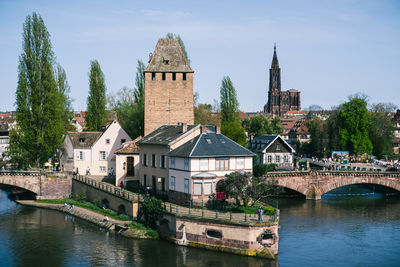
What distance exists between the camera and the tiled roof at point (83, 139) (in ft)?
241

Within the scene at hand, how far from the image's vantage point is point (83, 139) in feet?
244

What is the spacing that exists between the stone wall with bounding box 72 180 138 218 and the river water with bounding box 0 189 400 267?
3.78 metres

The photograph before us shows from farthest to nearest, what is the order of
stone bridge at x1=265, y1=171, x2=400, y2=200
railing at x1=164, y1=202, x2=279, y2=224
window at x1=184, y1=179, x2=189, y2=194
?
stone bridge at x1=265, y1=171, x2=400, y2=200 → window at x1=184, y1=179, x2=189, y2=194 → railing at x1=164, y1=202, x2=279, y2=224

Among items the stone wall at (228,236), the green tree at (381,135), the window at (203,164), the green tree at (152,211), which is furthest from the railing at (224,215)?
the green tree at (381,135)

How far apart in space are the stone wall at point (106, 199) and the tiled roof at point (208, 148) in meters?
7.24

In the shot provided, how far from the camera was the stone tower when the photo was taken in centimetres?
6781

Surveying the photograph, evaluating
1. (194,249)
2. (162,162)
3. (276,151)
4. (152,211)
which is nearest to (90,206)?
(162,162)

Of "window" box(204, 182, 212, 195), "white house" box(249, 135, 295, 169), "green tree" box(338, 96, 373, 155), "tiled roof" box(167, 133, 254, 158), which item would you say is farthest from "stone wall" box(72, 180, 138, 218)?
"green tree" box(338, 96, 373, 155)

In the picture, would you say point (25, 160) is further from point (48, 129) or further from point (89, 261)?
point (89, 261)

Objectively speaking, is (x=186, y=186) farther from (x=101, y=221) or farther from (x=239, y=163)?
(x=101, y=221)

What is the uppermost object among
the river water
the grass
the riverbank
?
the grass

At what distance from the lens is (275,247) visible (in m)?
41.3

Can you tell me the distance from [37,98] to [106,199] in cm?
2180

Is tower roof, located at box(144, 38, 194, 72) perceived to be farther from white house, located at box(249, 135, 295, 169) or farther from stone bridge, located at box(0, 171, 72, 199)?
white house, located at box(249, 135, 295, 169)
